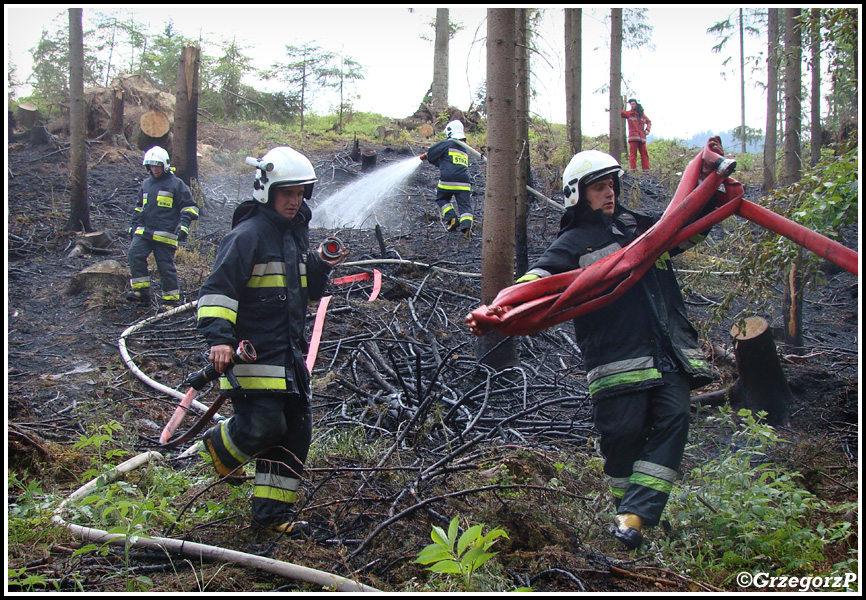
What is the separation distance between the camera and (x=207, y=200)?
1320 centimetres

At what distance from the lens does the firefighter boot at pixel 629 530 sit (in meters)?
3.09

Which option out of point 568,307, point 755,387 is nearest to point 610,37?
point 755,387

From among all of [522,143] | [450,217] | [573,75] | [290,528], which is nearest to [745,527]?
[290,528]

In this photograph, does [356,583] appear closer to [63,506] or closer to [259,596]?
[259,596]

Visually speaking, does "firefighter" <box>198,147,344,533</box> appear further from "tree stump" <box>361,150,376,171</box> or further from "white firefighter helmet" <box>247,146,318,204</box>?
"tree stump" <box>361,150,376,171</box>

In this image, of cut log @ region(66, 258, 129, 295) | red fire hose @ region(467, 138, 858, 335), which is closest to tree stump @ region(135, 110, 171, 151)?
cut log @ region(66, 258, 129, 295)

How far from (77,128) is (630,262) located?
10.9 meters

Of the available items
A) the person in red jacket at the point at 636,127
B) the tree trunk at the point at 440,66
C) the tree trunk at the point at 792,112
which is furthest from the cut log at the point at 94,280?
the tree trunk at the point at 440,66

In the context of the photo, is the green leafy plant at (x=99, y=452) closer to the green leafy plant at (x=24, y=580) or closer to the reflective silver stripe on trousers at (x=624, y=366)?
the green leafy plant at (x=24, y=580)

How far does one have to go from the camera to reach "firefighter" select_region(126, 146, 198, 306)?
27.9 ft

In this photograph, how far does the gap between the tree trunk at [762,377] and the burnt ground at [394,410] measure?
18cm

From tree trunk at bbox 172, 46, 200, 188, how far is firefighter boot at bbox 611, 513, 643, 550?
35.3ft

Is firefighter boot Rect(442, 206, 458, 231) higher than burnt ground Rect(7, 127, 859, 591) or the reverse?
higher

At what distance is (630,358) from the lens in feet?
10.9
